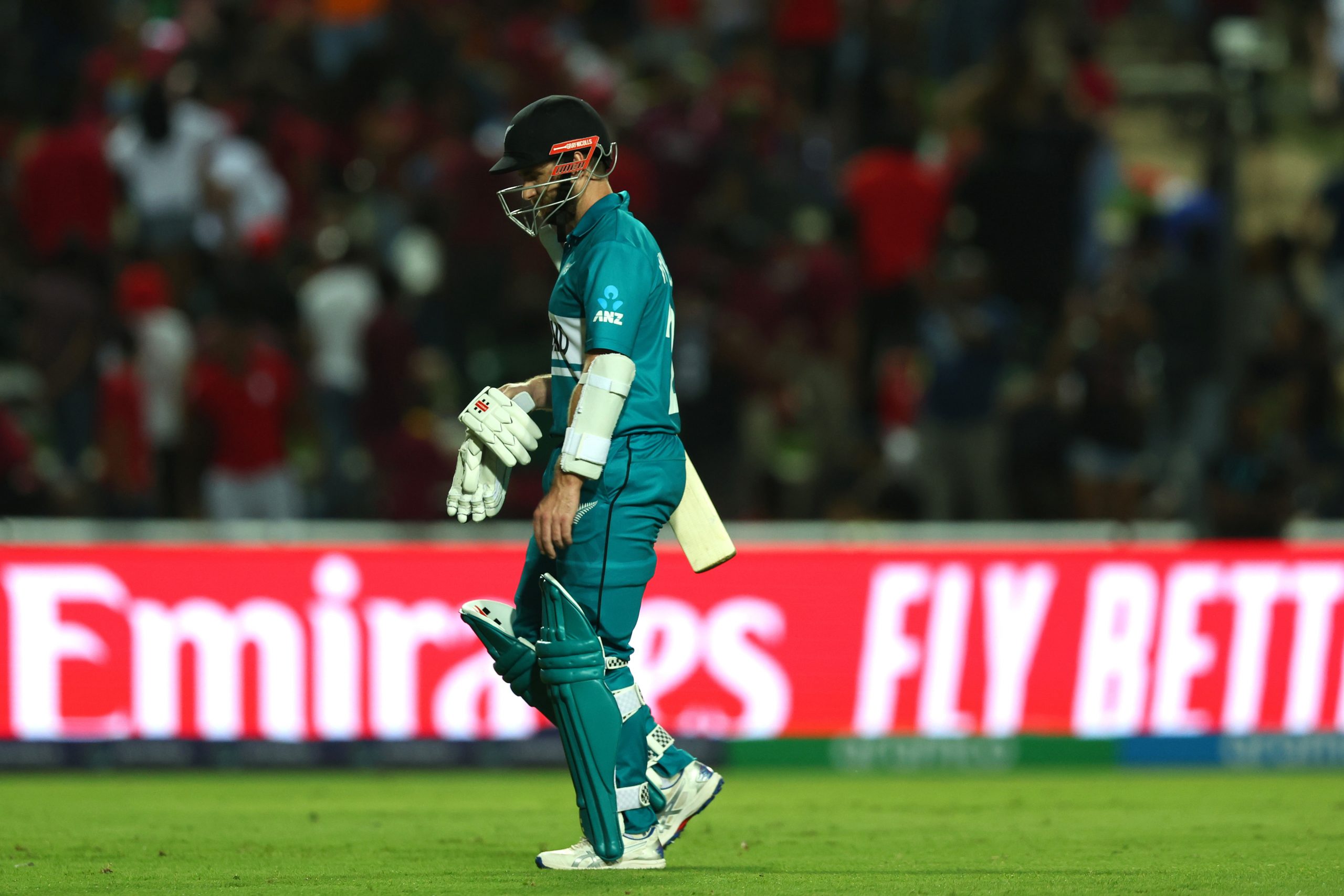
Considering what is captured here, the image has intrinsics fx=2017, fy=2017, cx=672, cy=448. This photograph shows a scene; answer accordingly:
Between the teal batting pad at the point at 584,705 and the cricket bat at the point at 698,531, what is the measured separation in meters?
0.53

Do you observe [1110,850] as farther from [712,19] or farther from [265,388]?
[712,19]

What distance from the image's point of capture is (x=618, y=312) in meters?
6.91

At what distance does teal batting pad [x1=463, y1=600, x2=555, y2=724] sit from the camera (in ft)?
23.7

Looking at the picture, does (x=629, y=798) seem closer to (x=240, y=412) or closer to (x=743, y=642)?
(x=743, y=642)

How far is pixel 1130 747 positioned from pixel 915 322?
17.2 ft

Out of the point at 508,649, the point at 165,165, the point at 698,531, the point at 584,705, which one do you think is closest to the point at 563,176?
the point at 698,531

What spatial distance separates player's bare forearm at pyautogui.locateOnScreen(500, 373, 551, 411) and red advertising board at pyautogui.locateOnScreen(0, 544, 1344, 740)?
470 cm

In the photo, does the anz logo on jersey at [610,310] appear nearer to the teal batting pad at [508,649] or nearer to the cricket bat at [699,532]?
the cricket bat at [699,532]

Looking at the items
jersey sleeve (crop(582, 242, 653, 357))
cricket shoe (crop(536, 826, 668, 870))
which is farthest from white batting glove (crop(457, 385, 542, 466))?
cricket shoe (crop(536, 826, 668, 870))

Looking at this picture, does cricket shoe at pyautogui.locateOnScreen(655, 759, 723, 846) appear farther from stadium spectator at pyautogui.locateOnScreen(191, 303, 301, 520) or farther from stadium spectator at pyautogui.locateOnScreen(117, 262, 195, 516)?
stadium spectator at pyautogui.locateOnScreen(117, 262, 195, 516)

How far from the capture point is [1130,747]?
12539mm

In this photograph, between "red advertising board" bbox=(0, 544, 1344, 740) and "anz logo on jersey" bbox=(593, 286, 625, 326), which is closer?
"anz logo on jersey" bbox=(593, 286, 625, 326)

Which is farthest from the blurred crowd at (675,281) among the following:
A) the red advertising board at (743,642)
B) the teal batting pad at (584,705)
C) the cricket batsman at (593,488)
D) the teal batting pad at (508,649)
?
the teal batting pad at (584,705)

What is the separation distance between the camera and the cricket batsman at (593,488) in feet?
22.7
